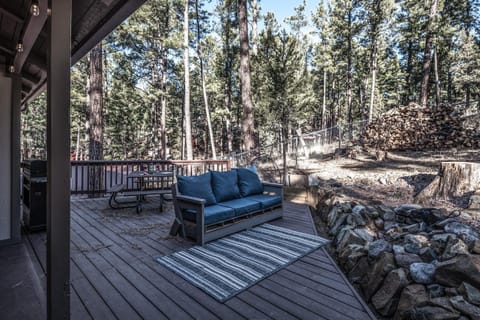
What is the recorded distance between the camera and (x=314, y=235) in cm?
382

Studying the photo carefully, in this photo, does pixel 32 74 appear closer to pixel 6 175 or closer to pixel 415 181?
pixel 6 175

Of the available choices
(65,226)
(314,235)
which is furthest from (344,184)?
(65,226)

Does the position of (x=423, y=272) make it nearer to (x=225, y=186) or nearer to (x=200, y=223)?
(x=200, y=223)

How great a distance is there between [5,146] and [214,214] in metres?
2.87

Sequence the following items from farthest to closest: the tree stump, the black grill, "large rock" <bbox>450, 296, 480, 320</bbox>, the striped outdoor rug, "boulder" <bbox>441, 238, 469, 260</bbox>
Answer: the black grill
the tree stump
the striped outdoor rug
"boulder" <bbox>441, 238, 469, 260</bbox>
"large rock" <bbox>450, 296, 480, 320</bbox>

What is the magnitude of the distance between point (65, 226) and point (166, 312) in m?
A: 1.08

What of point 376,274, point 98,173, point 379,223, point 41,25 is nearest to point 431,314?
point 376,274

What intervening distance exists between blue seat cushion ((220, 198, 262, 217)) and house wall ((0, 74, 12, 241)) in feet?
9.47

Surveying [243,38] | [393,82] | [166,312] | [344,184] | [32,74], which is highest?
[393,82]

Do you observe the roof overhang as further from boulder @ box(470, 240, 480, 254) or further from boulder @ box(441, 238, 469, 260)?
boulder @ box(470, 240, 480, 254)

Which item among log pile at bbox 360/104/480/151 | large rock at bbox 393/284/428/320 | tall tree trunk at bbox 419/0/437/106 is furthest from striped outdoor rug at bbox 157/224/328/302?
tall tree trunk at bbox 419/0/437/106

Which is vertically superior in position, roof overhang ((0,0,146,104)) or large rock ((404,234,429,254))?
roof overhang ((0,0,146,104))

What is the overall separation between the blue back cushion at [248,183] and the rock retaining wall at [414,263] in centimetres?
169

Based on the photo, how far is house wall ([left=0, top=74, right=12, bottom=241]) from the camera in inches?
132
